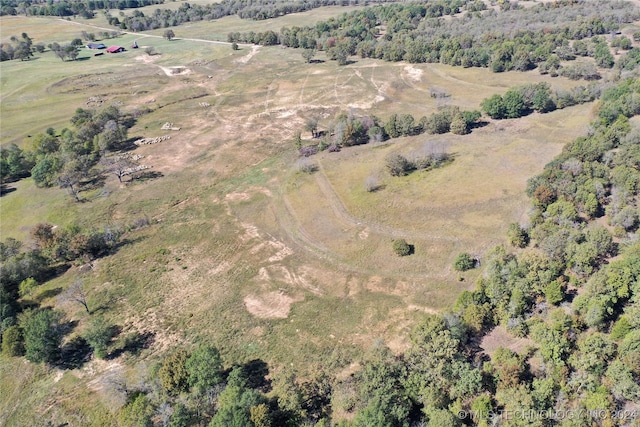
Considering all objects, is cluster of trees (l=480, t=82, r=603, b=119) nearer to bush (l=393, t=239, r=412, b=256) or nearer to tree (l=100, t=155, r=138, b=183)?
bush (l=393, t=239, r=412, b=256)

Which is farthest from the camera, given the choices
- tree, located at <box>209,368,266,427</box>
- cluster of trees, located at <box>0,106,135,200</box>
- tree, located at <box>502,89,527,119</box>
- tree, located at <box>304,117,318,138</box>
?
tree, located at <box>304,117,318,138</box>

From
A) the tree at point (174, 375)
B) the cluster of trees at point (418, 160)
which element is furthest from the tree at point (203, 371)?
the cluster of trees at point (418, 160)

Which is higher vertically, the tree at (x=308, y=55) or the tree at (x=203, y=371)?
the tree at (x=308, y=55)

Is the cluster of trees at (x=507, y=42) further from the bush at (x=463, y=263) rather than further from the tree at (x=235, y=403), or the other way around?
the tree at (x=235, y=403)

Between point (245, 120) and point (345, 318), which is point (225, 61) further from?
point (345, 318)

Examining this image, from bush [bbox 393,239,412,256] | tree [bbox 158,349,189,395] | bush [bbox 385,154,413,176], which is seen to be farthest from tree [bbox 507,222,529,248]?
tree [bbox 158,349,189,395]

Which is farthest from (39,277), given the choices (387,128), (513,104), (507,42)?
(507,42)

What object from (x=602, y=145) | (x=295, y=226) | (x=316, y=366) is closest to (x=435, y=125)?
(x=602, y=145)
